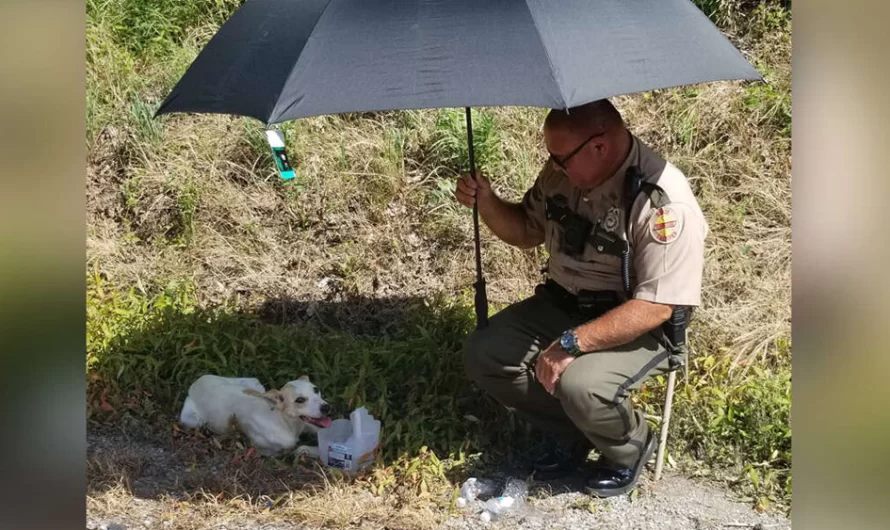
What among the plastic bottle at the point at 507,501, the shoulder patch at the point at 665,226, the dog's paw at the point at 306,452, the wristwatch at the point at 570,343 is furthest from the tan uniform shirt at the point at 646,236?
the dog's paw at the point at 306,452

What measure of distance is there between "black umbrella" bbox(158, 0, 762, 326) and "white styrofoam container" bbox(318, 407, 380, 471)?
61.8 inches

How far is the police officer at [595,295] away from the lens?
11.5 ft

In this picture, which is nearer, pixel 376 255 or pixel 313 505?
pixel 313 505

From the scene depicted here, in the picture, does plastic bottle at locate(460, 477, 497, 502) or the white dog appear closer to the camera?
plastic bottle at locate(460, 477, 497, 502)

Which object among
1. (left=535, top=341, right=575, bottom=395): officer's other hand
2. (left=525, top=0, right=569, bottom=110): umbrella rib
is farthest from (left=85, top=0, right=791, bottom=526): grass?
(left=525, top=0, right=569, bottom=110): umbrella rib

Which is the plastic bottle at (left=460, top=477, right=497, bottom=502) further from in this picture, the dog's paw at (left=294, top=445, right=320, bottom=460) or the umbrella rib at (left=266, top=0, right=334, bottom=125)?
the umbrella rib at (left=266, top=0, right=334, bottom=125)

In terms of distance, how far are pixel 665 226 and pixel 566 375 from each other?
0.67 m

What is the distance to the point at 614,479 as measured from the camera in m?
3.90

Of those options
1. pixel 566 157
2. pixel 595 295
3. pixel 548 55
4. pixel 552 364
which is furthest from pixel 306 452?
pixel 548 55

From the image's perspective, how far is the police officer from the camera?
3502mm

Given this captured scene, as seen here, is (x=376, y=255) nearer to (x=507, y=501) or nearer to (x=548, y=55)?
(x=507, y=501)
